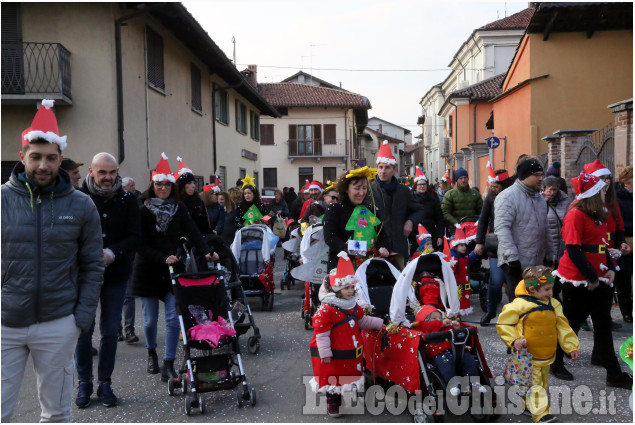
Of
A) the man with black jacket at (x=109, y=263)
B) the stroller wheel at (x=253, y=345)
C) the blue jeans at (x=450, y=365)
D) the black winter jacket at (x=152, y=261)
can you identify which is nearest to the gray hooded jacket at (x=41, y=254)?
the man with black jacket at (x=109, y=263)

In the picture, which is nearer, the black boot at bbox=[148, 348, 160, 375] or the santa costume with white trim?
the santa costume with white trim

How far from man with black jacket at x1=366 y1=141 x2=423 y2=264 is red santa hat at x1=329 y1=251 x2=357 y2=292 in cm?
143

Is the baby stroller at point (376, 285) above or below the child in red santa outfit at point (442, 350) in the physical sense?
above

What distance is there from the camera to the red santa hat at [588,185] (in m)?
5.24

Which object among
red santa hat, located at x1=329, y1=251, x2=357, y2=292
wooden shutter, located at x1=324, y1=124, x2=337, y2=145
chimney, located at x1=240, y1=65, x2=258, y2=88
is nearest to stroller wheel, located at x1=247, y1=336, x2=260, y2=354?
red santa hat, located at x1=329, y1=251, x2=357, y2=292

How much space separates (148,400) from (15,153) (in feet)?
29.4

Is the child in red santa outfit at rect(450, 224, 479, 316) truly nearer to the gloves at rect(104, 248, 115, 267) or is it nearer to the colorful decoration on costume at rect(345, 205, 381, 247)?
the colorful decoration on costume at rect(345, 205, 381, 247)

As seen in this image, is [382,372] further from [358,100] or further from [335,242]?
[358,100]

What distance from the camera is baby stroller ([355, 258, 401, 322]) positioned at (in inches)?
199

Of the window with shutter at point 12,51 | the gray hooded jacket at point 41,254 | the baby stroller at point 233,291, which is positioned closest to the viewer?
the gray hooded jacket at point 41,254

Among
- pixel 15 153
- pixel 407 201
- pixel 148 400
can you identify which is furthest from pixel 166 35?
pixel 148 400

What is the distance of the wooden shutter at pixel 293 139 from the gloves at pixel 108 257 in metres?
40.7

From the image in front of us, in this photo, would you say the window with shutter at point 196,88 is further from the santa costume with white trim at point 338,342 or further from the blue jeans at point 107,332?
the santa costume with white trim at point 338,342

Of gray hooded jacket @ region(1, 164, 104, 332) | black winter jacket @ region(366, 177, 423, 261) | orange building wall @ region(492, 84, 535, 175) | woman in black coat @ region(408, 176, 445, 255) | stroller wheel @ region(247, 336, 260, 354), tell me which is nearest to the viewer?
gray hooded jacket @ region(1, 164, 104, 332)
